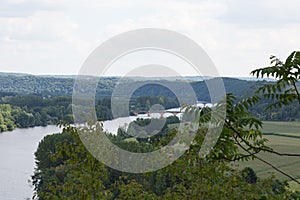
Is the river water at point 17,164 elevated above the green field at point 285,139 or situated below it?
below

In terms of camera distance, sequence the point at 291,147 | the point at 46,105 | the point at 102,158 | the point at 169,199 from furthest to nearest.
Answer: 1. the point at 46,105
2. the point at 291,147
3. the point at 169,199
4. the point at 102,158

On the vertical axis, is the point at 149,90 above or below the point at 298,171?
above

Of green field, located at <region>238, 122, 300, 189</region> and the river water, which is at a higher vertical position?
green field, located at <region>238, 122, 300, 189</region>

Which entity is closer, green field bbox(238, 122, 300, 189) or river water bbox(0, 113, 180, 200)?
green field bbox(238, 122, 300, 189)

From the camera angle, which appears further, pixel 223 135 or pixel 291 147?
pixel 291 147

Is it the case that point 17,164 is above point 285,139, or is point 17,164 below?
below

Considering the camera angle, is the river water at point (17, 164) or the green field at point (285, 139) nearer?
the green field at point (285, 139)

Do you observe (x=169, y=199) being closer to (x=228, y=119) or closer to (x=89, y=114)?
(x=89, y=114)

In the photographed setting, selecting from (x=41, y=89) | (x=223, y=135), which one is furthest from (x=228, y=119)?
(x=41, y=89)

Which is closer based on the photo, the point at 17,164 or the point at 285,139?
the point at 285,139

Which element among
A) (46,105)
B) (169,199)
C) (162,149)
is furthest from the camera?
(46,105)
